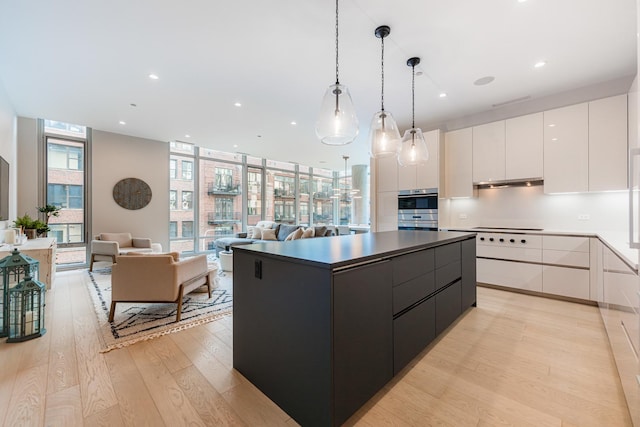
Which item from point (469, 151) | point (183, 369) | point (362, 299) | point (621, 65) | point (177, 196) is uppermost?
point (621, 65)

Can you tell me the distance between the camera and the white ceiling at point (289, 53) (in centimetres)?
228

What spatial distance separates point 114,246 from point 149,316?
9.26ft

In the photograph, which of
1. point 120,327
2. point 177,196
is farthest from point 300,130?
Answer: point 120,327

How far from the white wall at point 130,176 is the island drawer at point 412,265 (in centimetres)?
631

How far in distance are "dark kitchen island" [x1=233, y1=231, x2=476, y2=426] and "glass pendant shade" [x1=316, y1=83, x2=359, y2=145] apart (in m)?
1.08

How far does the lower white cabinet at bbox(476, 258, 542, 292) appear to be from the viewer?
140 inches

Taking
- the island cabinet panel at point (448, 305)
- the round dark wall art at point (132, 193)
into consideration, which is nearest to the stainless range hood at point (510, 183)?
the island cabinet panel at point (448, 305)

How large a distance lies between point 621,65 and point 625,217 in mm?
1838

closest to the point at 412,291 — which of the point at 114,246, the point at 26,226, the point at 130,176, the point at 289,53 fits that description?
the point at 289,53

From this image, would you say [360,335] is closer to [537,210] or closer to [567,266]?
[567,266]

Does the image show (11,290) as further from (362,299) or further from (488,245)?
(488,245)

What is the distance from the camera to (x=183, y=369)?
1949 mm

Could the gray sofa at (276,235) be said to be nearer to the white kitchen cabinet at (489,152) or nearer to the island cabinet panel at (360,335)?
the white kitchen cabinet at (489,152)

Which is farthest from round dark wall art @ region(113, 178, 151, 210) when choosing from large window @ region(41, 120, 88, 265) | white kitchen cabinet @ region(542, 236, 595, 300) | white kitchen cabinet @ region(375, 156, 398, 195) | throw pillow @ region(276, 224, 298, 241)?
white kitchen cabinet @ region(542, 236, 595, 300)
